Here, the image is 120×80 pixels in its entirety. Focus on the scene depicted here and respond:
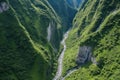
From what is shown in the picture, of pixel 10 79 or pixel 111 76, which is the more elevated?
pixel 10 79

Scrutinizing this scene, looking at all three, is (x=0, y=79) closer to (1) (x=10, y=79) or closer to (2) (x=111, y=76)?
(1) (x=10, y=79)

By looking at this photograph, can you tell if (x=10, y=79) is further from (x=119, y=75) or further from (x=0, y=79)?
(x=119, y=75)

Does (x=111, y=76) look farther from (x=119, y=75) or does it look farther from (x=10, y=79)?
(x=10, y=79)

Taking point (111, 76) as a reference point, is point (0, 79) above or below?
above

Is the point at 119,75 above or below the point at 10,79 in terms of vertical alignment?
below

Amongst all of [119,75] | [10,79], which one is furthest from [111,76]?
[10,79]

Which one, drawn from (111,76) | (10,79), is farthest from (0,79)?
(111,76)
